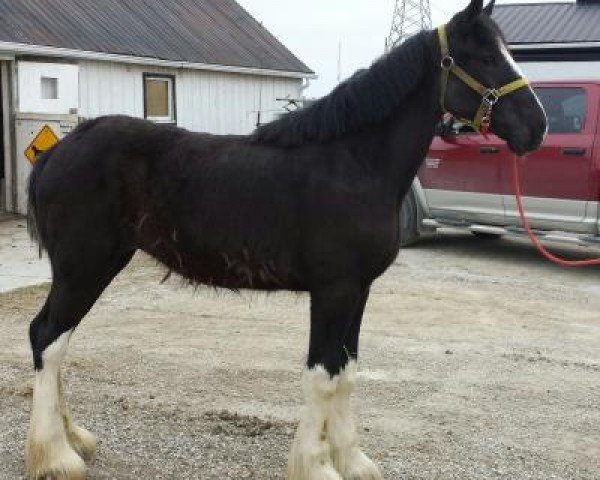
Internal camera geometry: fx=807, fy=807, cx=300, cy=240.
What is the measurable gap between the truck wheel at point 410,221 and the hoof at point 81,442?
6.72m

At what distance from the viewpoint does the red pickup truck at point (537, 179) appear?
8.87 meters

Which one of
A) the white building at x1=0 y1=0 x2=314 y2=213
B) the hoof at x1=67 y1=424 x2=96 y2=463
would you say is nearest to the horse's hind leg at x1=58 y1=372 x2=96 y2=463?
the hoof at x1=67 y1=424 x2=96 y2=463

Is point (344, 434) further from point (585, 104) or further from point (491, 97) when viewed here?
point (585, 104)

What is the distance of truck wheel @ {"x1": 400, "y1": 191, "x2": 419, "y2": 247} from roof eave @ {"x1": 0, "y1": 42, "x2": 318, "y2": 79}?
6233 mm

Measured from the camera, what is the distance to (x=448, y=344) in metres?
6.27

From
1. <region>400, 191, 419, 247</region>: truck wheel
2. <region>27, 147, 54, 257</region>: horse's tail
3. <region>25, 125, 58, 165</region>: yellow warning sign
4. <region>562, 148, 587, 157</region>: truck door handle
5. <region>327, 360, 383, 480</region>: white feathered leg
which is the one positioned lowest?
<region>400, 191, 419, 247</region>: truck wheel

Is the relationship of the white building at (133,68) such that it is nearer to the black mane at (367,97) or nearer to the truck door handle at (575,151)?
the truck door handle at (575,151)

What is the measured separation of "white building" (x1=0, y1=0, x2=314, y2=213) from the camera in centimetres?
1240

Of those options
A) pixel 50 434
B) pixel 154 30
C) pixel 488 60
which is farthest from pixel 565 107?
pixel 154 30

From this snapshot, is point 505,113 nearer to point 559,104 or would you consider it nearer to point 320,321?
point 320,321

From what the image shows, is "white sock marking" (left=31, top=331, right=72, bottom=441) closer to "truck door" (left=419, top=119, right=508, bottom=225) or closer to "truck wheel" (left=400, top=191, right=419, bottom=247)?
"truck door" (left=419, top=119, right=508, bottom=225)

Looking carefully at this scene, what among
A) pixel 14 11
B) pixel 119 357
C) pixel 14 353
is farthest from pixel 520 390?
pixel 14 11

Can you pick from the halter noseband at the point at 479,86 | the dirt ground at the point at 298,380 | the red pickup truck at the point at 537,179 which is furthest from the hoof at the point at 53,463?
the red pickup truck at the point at 537,179

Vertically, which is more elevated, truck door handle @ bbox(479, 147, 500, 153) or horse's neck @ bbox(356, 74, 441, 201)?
horse's neck @ bbox(356, 74, 441, 201)
